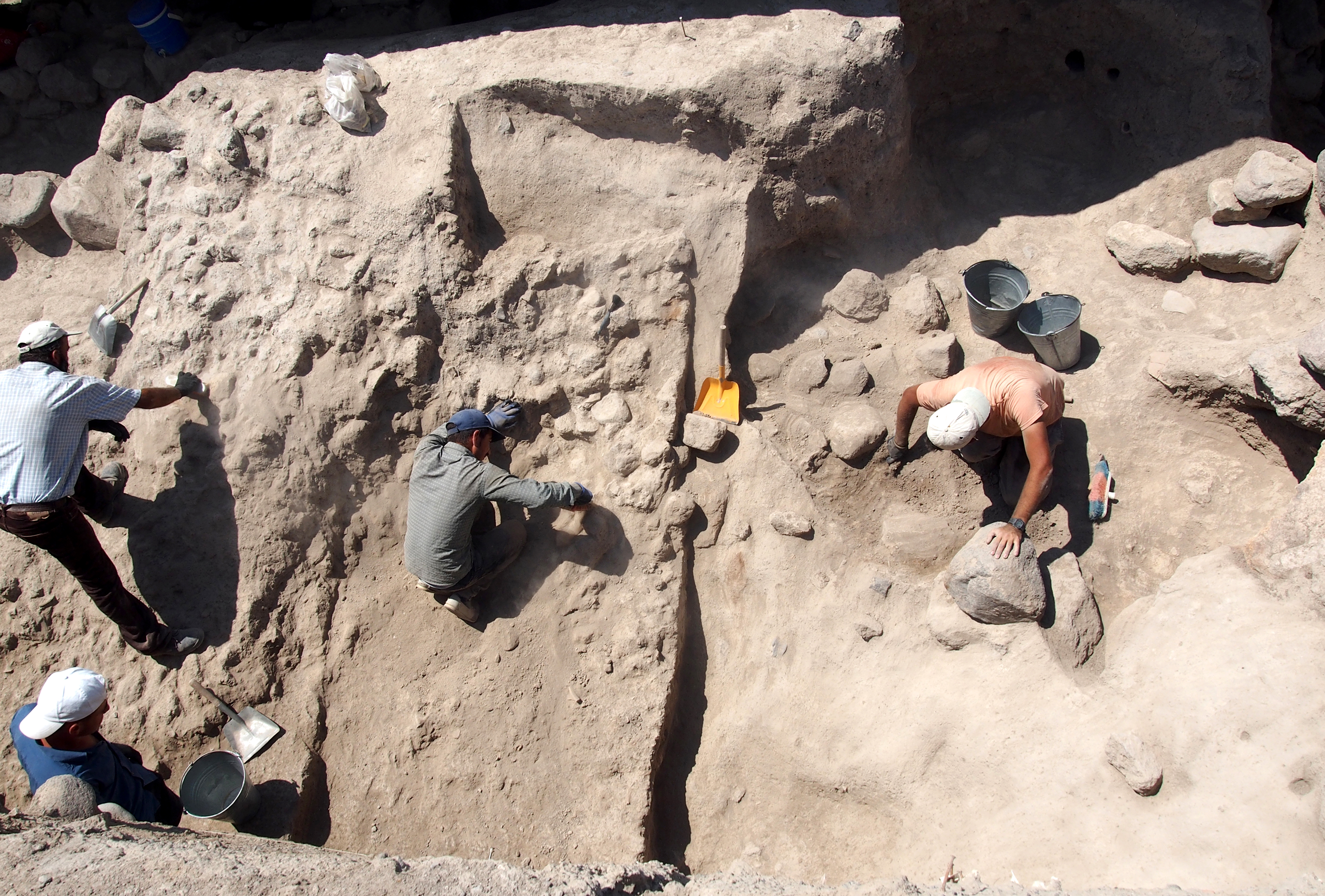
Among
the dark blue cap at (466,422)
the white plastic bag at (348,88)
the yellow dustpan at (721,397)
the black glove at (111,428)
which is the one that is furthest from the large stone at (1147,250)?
the black glove at (111,428)

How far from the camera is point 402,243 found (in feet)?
12.5

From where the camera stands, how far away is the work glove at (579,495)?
3.53 m

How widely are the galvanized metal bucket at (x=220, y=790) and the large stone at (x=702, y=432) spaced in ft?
7.81

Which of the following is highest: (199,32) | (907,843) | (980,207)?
(199,32)

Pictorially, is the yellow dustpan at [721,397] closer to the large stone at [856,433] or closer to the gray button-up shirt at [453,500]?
the large stone at [856,433]

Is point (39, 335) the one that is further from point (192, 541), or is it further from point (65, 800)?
point (65, 800)

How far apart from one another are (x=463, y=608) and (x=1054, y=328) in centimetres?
345

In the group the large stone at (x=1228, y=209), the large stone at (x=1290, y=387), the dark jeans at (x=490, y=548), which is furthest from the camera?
the large stone at (x=1228, y=209)

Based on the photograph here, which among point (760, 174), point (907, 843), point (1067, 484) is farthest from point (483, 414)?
point (1067, 484)

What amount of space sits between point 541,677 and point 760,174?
2750mm

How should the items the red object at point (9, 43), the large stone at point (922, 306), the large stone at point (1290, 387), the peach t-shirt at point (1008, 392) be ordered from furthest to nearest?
1. the red object at point (9, 43)
2. the large stone at point (922, 306)
3. the peach t-shirt at point (1008, 392)
4. the large stone at point (1290, 387)

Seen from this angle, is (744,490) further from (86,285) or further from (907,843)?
(86,285)

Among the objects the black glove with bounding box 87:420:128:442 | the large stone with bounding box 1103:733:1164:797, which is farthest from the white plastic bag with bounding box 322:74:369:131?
the large stone with bounding box 1103:733:1164:797

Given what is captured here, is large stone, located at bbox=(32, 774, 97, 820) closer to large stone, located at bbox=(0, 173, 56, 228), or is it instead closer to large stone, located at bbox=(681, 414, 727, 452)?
large stone, located at bbox=(681, 414, 727, 452)
